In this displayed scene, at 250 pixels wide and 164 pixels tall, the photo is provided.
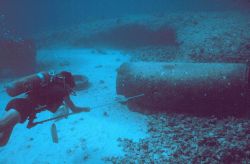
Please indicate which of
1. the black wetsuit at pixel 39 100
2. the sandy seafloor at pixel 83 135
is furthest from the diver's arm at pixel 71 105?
the sandy seafloor at pixel 83 135

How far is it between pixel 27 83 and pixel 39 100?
405 mm

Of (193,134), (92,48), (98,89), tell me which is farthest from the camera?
(92,48)

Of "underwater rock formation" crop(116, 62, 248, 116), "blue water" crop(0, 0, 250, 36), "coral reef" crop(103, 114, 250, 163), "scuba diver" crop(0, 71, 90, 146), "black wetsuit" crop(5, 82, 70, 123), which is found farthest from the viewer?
"blue water" crop(0, 0, 250, 36)

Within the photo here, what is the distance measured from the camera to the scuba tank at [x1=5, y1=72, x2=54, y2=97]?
4.55 metres

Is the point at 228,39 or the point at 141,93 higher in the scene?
the point at 228,39

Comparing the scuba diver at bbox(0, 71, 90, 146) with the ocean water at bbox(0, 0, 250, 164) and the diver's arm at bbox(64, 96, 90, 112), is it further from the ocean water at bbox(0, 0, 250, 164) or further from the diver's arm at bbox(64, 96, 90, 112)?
the diver's arm at bbox(64, 96, 90, 112)

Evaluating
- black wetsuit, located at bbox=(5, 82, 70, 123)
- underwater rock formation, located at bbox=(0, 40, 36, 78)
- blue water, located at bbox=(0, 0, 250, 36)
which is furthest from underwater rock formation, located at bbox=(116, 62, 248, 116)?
blue water, located at bbox=(0, 0, 250, 36)

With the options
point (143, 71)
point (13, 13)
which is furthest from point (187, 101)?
point (13, 13)

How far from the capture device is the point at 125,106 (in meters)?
8.34

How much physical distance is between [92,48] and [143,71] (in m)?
11.3

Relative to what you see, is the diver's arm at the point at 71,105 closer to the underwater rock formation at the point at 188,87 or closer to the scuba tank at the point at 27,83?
the scuba tank at the point at 27,83

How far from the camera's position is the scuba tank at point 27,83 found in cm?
455

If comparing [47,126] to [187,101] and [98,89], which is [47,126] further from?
[187,101]

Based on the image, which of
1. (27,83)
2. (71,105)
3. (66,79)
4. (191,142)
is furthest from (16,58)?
(191,142)
